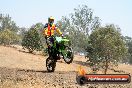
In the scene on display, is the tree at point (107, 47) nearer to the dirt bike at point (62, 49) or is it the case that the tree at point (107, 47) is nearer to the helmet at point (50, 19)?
the dirt bike at point (62, 49)

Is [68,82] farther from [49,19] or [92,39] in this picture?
[92,39]

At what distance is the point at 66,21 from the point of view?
10662 centimetres

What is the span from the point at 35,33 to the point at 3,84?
38.4m

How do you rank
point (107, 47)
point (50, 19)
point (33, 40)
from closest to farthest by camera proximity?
1. point (50, 19)
2. point (107, 47)
3. point (33, 40)

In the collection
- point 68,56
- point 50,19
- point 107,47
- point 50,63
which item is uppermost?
point 107,47

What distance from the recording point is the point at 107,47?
44344mm

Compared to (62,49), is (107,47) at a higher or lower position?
higher

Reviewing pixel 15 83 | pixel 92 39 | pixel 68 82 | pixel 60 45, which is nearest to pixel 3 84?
pixel 15 83

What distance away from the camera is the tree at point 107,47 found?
4394cm

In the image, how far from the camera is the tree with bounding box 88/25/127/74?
4394cm

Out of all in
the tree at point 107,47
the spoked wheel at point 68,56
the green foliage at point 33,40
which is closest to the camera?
the spoked wheel at point 68,56

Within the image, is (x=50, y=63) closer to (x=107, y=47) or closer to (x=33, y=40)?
(x=107, y=47)

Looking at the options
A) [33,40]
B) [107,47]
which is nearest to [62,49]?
[107,47]

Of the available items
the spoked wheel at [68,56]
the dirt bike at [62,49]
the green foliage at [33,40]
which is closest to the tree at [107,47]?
the green foliage at [33,40]
